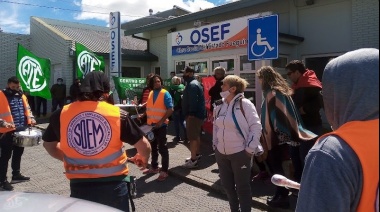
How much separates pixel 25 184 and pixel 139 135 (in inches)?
174

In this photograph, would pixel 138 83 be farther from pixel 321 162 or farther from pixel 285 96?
pixel 321 162

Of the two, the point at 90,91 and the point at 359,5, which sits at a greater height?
the point at 359,5

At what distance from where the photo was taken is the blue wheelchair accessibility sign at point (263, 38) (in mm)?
5036

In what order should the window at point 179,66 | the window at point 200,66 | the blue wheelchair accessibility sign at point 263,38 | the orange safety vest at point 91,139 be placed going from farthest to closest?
the window at point 179,66 → the window at point 200,66 → the blue wheelchair accessibility sign at point 263,38 → the orange safety vest at point 91,139

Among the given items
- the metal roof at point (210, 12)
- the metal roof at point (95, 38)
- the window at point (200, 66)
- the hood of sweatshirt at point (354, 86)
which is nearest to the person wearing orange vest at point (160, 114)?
the hood of sweatshirt at point (354, 86)

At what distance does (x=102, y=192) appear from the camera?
276 centimetres

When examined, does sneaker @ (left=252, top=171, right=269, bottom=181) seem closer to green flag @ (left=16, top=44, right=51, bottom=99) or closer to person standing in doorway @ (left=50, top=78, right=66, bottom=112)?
green flag @ (left=16, top=44, right=51, bottom=99)

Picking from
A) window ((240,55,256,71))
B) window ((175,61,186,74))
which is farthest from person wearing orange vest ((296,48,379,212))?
window ((175,61,186,74))

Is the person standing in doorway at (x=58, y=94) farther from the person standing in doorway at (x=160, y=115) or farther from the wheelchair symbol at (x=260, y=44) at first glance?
the wheelchair symbol at (x=260, y=44)

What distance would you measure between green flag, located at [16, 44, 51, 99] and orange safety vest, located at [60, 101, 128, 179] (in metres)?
5.98

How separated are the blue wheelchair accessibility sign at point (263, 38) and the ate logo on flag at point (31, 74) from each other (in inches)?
212

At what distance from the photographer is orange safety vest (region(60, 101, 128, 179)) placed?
9.02 ft

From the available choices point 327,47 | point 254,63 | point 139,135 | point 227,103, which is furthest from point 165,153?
point 327,47

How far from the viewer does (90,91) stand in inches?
110
